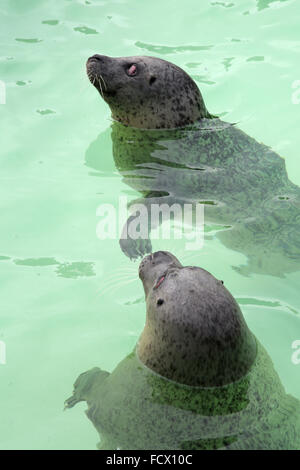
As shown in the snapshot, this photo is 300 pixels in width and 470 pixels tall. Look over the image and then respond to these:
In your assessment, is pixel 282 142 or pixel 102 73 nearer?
pixel 102 73

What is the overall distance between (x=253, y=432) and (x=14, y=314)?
2.27 metres

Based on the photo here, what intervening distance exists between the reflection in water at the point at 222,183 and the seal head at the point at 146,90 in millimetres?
112

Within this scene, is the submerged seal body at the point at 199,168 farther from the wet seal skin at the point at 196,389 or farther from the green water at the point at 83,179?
the wet seal skin at the point at 196,389

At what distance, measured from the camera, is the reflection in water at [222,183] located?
5047 mm

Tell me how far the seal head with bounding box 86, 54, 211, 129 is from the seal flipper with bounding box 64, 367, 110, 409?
2195mm

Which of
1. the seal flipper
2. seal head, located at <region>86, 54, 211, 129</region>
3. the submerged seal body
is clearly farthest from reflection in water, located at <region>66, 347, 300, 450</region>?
seal head, located at <region>86, 54, 211, 129</region>

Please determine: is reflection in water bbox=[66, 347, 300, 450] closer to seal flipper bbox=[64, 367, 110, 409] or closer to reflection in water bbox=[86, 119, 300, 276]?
seal flipper bbox=[64, 367, 110, 409]

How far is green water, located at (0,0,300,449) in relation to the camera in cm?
437

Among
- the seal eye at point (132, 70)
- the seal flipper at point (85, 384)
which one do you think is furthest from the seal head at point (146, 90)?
the seal flipper at point (85, 384)

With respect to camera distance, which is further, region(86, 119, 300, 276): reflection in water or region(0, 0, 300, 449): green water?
region(86, 119, 300, 276): reflection in water

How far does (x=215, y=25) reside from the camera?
826cm

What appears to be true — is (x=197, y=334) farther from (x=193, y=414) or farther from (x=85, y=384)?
(x=85, y=384)

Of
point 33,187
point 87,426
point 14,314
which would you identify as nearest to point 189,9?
point 33,187
